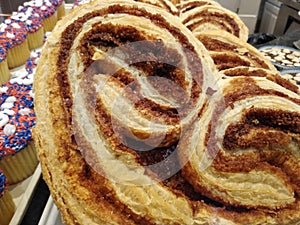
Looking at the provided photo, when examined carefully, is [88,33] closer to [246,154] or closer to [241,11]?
[246,154]

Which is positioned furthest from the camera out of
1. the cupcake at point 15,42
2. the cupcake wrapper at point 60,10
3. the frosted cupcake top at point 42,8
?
the cupcake wrapper at point 60,10

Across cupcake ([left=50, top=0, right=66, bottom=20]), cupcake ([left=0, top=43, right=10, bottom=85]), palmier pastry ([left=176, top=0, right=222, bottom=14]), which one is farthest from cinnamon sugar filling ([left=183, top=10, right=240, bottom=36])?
cupcake ([left=50, top=0, right=66, bottom=20])

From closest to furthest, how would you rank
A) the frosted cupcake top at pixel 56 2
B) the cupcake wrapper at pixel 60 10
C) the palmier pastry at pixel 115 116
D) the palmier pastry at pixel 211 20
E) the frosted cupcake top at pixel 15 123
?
the palmier pastry at pixel 115 116, the palmier pastry at pixel 211 20, the frosted cupcake top at pixel 15 123, the frosted cupcake top at pixel 56 2, the cupcake wrapper at pixel 60 10

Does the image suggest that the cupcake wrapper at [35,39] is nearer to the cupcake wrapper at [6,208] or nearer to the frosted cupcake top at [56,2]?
the frosted cupcake top at [56,2]

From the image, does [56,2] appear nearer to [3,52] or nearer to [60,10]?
[60,10]

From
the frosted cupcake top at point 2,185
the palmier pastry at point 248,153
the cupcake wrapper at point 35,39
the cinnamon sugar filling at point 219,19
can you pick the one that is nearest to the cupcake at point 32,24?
the cupcake wrapper at point 35,39

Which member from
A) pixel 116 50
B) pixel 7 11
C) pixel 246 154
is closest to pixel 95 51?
pixel 116 50

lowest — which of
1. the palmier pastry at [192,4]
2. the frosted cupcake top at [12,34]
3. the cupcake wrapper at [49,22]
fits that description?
the cupcake wrapper at [49,22]
